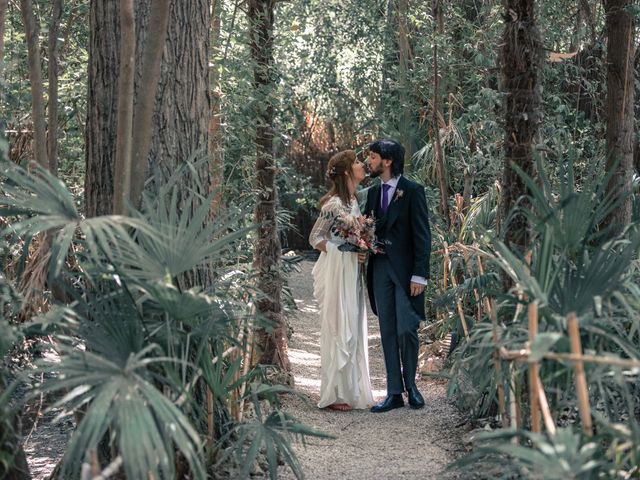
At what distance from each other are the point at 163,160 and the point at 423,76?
21.4ft

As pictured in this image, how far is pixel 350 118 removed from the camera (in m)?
19.1

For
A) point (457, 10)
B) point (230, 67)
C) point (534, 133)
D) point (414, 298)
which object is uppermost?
point (457, 10)

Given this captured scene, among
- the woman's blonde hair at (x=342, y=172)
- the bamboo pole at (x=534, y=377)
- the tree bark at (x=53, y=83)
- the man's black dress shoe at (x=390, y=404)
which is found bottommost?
the man's black dress shoe at (x=390, y=404)

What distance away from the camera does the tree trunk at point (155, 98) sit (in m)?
5.47

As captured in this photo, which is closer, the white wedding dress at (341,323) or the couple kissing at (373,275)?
the couple kissing at (373,275)

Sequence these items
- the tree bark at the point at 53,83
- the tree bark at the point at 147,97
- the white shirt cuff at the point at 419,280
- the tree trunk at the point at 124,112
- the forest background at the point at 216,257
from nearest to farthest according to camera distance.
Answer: the forest background at the point at 216,257 < the tree trunk at the point at 124,112 < the tree bark at the point at 147,97 < the tree bark at the point at 53,83 < the white shirt cuff at the point at 419,280

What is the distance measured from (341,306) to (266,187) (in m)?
1.29

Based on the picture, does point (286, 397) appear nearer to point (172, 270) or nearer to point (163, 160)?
point (163, 160)

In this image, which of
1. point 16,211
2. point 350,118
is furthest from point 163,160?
point 350,118

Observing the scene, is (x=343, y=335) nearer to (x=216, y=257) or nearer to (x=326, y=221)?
(x=326, y=221)

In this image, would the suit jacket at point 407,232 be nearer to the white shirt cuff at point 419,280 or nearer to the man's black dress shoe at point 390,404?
the white shirt cuff at point 419,280

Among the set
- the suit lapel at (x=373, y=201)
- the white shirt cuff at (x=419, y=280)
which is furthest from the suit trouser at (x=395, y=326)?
the suit lapel at (x=373, y=201)

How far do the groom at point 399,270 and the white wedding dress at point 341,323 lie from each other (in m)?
0.20

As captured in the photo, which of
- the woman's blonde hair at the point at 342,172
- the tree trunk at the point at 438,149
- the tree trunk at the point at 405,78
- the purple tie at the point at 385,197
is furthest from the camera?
the tree trunk at the point at 405,78
